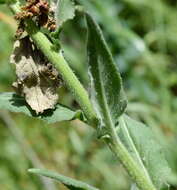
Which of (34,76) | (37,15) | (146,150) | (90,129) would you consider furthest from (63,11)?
(90,129)

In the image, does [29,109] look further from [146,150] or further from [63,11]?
[146,150]

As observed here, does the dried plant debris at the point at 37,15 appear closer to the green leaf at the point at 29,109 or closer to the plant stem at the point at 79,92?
the plant stem at the point at 79,92

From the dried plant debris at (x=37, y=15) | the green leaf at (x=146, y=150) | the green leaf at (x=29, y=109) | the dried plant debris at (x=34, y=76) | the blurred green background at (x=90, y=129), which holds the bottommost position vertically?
the blurred green background at (x=90, y=129)

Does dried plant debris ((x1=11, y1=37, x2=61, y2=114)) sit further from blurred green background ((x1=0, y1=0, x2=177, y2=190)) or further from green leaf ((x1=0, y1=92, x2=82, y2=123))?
blurred green background ((x1=0, y1=0, x2=177, y2=190))

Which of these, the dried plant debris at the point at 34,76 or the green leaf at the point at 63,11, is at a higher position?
the green leaf at the point at 63,11

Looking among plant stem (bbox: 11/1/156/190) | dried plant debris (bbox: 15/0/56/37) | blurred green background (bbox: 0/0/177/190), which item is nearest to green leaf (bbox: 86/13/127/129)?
plant stem (bbox: 11/1/156/190)

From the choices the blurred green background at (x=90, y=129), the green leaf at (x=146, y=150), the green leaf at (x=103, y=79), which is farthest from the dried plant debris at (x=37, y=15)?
the blurred green background at (x=90, y=129)

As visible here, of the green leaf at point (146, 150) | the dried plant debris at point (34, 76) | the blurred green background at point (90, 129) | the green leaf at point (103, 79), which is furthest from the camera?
the blurred green background at point (90, 129)

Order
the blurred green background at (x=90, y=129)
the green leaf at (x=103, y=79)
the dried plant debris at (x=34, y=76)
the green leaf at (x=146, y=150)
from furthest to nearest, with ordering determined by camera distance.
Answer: the blurred green background at (x=90, y=129)
the green leaf at (x=146, y=150)
the dried plant debris at (x=34, y=76)
the green leaf at (x=103, y=79)
